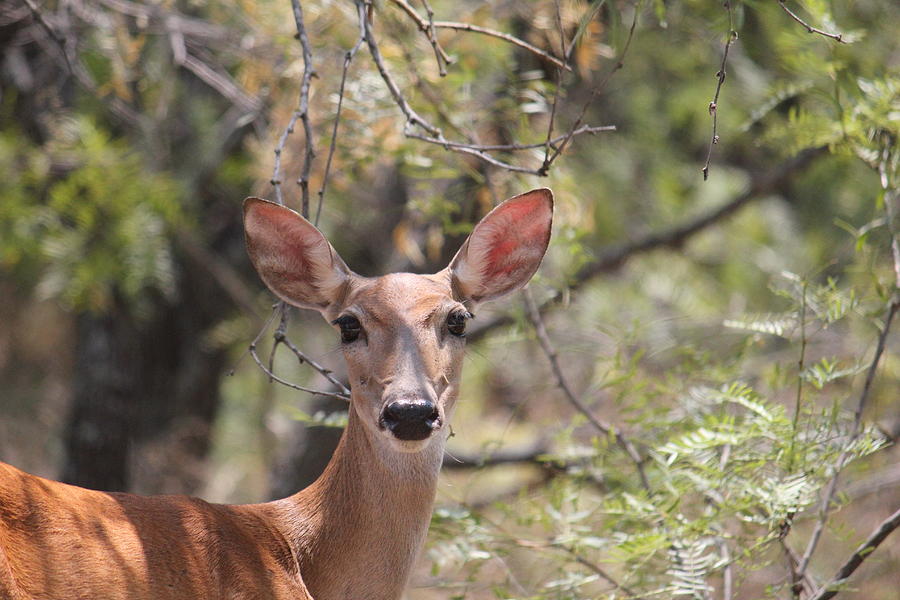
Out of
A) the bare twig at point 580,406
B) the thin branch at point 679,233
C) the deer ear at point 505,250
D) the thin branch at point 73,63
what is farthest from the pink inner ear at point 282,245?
the thin branch at point 679,233

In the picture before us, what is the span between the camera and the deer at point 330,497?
3305 millimetres

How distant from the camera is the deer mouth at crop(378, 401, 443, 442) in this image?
3564 mm

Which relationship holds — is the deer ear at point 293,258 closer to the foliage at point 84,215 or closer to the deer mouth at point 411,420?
the deer mouth at point 411,420

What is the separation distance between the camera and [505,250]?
14.3 ft

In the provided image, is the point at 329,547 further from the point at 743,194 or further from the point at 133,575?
the point at 743,194

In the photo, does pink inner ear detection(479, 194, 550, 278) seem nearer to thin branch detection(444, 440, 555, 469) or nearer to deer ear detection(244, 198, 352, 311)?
deer ear detection(244, 198, 352, 311)

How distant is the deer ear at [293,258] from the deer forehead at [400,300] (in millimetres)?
165

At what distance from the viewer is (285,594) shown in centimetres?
368

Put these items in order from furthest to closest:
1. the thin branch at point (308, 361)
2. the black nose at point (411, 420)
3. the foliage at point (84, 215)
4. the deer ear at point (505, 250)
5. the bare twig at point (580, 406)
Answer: the foliage at point (84, 215) → the bare twig at point (580, 406) → the deer ear at point (505, 250) → the thin branch at point (308, 361) → the black nose at point (411, 420)

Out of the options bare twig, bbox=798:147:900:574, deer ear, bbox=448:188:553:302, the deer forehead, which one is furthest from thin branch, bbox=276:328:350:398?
bare twig, bbox=798:147:900:574

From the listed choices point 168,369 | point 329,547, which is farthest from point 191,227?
point 329,547

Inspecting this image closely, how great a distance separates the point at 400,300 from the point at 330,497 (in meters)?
0.75

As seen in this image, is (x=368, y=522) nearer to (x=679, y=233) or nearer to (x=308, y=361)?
(x=308, y=361)

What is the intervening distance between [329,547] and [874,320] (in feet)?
7.95
